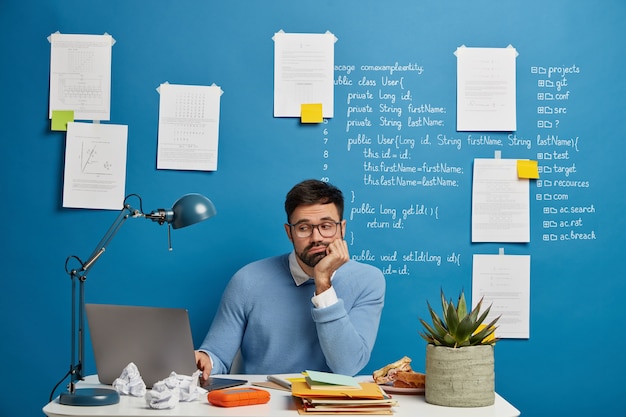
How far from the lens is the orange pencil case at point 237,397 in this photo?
78.5 inches

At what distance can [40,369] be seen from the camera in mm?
3307

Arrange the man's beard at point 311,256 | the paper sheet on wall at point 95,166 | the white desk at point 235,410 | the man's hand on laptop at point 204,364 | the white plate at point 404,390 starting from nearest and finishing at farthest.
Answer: the white desk at point 235,410 → the white plate at point 404,390 → the man's hand on laptop at point 204,364 → the man's beard at point 311,256 → the paper sheet on wall at point 95,166

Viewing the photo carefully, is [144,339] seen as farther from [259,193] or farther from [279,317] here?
[259,193]

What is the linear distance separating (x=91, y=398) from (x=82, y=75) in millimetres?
1739

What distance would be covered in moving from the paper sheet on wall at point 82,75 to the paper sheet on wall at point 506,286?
68.3 inches

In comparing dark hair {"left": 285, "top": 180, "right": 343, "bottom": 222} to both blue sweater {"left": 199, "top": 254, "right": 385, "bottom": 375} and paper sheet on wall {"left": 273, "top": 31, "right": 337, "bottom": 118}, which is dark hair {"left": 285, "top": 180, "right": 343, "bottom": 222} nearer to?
blue sweater {"left": 199, "top": 254, "right": 385, "bottom": 375}

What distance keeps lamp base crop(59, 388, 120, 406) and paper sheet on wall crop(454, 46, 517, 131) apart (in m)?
1.93

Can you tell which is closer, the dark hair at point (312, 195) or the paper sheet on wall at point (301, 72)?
the dark hair at point (312, 195)

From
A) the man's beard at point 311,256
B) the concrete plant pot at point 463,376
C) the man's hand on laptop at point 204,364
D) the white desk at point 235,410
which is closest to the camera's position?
the white desk at point 235,410

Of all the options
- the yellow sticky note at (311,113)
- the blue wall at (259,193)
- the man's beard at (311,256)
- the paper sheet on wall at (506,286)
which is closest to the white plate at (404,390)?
the man's beard at (311,256)

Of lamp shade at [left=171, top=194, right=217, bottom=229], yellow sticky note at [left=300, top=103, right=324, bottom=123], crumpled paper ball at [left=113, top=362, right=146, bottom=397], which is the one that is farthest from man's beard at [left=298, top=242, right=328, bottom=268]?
crumpled paper ball at [left=113, top=362, right=146, bottom=397]

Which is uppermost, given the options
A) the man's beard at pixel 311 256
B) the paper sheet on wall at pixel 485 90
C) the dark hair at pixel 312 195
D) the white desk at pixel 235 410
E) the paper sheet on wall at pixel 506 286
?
the paper sheet on wall at pixel 485 90

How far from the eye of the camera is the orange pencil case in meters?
2.00

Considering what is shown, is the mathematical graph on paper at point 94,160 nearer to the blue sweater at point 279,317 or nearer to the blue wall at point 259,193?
the blue wall at point 259,193
